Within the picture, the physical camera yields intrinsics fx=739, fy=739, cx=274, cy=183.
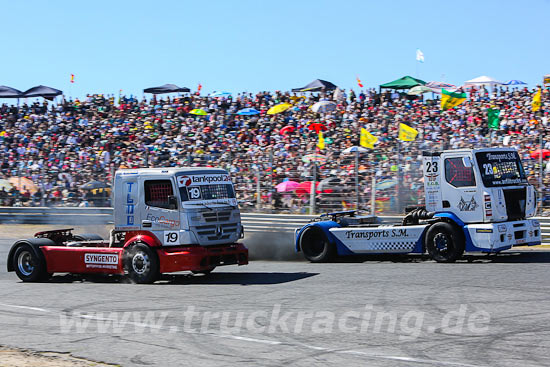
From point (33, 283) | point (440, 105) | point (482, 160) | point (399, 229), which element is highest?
point (440, 105)

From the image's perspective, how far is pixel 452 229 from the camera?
46.4 ft

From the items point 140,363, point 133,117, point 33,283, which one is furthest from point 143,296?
point 133,117

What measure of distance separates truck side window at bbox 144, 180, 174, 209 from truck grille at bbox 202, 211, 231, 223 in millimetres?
700

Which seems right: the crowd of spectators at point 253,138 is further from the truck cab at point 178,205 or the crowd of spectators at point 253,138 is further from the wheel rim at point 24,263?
the wheel rim at point 24,263

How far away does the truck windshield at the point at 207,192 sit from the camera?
516 inches

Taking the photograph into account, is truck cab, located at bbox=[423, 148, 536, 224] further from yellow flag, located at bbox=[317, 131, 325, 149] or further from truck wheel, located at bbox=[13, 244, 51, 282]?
yellow flag, located at bbox=[317, 131, 325, 149]

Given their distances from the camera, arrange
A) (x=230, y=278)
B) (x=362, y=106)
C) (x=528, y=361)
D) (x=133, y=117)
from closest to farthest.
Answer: (x=528, y=361) → (x=230, y=278) → (x=362, y=106) → (x=133, y=117)

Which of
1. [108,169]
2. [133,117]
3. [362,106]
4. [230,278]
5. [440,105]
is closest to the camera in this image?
→ [230,278]

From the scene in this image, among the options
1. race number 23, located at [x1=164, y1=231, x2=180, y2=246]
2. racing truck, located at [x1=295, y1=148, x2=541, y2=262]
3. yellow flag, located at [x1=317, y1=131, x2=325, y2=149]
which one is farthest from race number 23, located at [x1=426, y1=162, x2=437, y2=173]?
yellow flag, located at [x1=317, y1=131, x2=325, y2=149]

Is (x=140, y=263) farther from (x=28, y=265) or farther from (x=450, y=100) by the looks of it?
(x=450, y=100)

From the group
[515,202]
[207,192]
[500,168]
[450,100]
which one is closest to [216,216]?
[207,192]

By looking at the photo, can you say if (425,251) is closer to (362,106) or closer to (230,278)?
(230,278)

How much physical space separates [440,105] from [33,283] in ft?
58.7

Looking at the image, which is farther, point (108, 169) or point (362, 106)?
point (362, 106)
